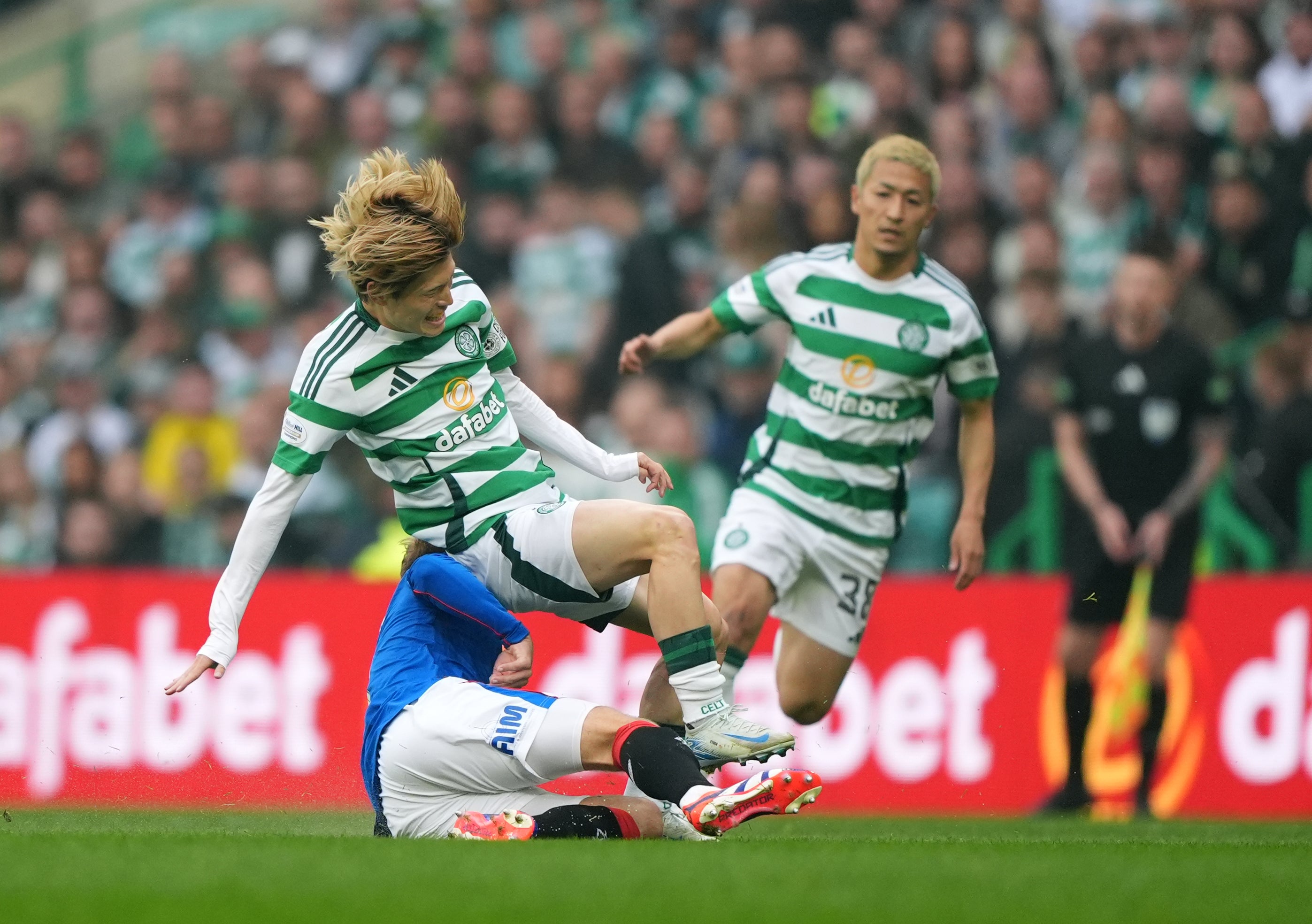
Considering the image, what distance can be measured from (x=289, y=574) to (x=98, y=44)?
21.1 ft

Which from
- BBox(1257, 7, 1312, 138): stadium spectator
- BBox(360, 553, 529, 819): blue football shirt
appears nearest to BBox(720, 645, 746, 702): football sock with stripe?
BBox(360, 553, 529, 819): blue football shirt

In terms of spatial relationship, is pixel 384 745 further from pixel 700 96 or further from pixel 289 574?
pixel 700 96

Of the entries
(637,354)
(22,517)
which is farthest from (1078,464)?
(22,517)

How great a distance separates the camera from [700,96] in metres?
12.1

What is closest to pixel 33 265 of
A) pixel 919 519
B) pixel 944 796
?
pixel 919 519

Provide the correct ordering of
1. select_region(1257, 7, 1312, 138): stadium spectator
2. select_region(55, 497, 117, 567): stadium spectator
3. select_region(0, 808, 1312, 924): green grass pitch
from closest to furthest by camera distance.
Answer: select_region(0, 808, 1312, 924): green grass pitch → select_region(1257, 7, 1312, 138): stadium spectator → select_region(55, 497, 117, 567): stadium spectator

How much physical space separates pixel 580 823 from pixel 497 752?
0.34 m

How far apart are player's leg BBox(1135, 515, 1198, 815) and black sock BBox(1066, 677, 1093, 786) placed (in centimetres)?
29

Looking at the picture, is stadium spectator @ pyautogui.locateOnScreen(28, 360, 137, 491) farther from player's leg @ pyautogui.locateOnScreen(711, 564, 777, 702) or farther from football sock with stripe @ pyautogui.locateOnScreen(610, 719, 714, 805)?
football sock with stripe @ pyautogui.locateOnScreen(610, 719, 714, 805)

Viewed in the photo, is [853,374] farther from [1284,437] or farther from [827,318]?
[1284,437]

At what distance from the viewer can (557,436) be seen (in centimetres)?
617

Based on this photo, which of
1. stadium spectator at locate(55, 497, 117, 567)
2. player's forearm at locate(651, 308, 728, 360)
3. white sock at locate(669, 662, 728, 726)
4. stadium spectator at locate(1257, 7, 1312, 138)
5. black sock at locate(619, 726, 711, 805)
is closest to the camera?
black sock at locate(619, 726, 711, 805)

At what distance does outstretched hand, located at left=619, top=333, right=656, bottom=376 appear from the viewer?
697 centimetres

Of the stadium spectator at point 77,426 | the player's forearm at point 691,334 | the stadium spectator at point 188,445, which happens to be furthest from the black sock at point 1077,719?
the stadium spectator at point 77,426
